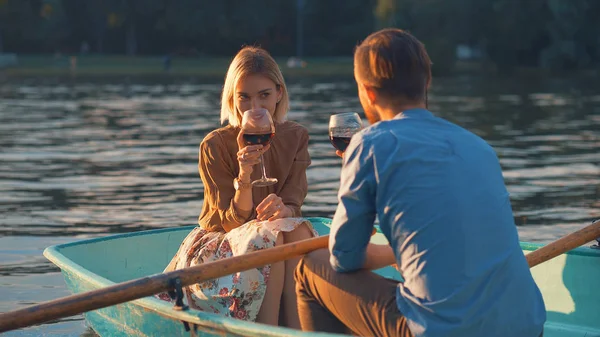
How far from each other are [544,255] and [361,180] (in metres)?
1.55

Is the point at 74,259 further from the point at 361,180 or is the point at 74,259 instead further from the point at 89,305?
the point at 361,180

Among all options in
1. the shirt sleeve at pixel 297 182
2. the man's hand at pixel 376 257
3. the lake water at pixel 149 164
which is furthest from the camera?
the lake water at pixel 149 164

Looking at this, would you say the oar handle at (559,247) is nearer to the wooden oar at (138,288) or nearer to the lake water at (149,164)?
the wooden oar at (138,288)

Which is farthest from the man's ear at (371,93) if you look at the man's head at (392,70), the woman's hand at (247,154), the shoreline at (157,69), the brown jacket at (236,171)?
the shoreline at (157,69)

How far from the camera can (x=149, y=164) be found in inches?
642

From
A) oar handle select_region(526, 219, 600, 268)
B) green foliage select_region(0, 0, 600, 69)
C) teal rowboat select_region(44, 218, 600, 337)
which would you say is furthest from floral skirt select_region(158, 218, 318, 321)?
green foliage select_region(0, 0, 600, 69)

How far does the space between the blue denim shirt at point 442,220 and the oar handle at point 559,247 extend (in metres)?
1.13

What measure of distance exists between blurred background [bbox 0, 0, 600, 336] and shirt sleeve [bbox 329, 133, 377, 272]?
858mm

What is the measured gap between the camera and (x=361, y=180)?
159 inches

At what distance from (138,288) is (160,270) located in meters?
2.73

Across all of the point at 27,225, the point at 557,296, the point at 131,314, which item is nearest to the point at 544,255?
the point at 557,296

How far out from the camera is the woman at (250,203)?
552cm

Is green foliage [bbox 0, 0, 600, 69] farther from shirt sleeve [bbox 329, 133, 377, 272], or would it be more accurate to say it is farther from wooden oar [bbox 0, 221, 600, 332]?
shirt sleeve [bbox 329, 133, 377, 272]

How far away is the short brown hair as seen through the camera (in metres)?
4.03
